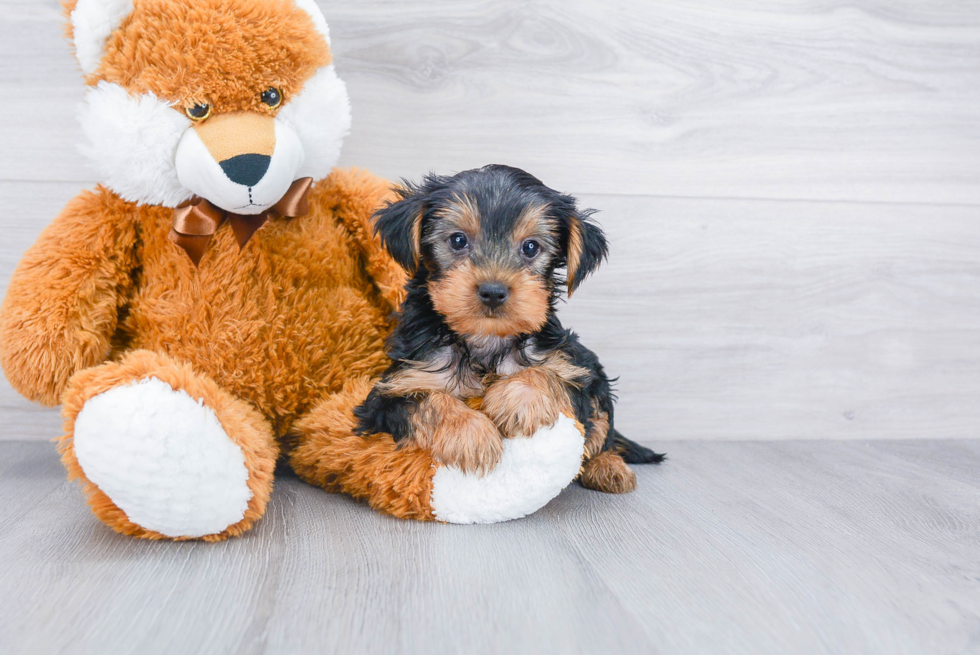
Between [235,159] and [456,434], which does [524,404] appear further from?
[235,159]

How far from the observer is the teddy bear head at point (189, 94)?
164 centimetres

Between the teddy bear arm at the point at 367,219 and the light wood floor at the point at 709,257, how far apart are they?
0.35 meters

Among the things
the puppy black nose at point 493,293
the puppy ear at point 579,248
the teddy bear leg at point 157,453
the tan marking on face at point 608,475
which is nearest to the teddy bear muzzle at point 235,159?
the teddy bear leg at point 157,453

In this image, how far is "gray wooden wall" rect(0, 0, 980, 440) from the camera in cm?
230

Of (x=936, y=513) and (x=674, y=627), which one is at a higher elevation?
(x=674, y=627)

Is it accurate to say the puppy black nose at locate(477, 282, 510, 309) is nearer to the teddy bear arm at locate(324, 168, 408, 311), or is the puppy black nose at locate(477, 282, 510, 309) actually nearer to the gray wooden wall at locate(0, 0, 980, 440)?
the teddy bear arm at locate(324, 168, 408, 311)

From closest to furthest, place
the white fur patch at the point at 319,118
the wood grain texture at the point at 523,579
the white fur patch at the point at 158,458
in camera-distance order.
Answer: the wood grain texture at the point at 523,579 < the white fur patch at the point at 158,458 < the white fur patch at the point at 319,118

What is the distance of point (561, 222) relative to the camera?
1711 millimetres

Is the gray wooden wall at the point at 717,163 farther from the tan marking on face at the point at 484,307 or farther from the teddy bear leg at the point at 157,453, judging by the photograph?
the teddy bear leg at the point at 157,453

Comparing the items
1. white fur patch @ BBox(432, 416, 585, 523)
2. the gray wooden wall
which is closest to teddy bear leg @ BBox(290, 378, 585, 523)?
white fur patch @ BBox(432, 416, 585, 523)

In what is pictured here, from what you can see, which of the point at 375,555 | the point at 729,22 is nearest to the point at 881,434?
the point at 729,22

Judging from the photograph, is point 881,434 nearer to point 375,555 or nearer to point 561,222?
point 561,222

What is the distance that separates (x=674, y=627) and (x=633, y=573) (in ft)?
0.70

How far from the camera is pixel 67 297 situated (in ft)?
5.68
